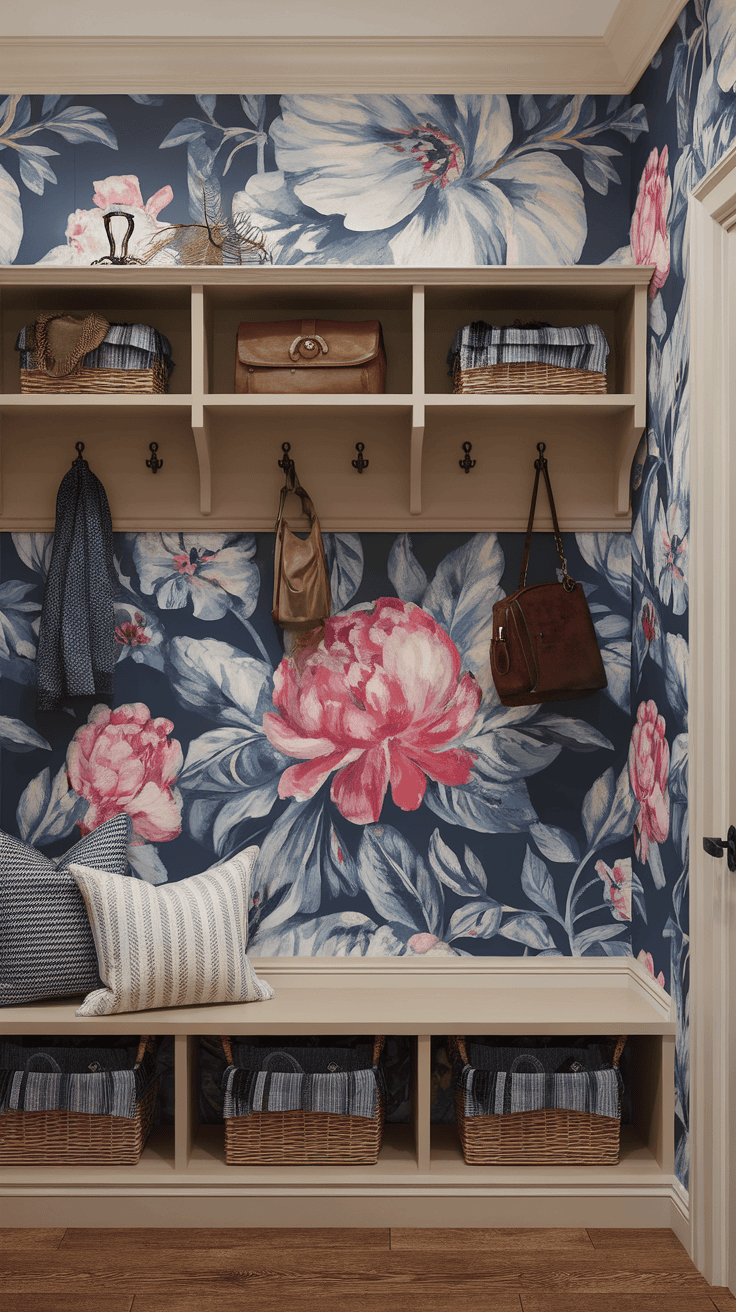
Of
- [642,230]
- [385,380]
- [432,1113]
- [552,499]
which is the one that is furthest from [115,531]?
[432,1113]

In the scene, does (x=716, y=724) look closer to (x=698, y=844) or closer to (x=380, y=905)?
(x=698, y=844)

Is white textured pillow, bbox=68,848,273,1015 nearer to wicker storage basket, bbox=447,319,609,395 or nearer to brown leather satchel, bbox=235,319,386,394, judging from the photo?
brown leather satchel, bbox=235,319,386,394

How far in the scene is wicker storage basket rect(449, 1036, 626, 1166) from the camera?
7.12ft

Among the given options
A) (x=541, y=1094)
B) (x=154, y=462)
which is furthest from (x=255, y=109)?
(x=541, y=1094)

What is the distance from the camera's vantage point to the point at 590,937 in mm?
2477

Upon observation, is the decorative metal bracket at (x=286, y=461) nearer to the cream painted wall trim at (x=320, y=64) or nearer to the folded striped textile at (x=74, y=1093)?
the cream painted wall trim at (x=320, y=64)

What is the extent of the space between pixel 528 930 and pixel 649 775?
520 millimetres

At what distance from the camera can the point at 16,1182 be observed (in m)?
2.13

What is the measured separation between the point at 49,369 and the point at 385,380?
2.67ft

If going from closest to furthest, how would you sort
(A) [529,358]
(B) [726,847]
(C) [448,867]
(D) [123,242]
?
1. (B) [726,847]
2. (A) [529,358]
3. (D) [123,242]
4. (C) [448,867]

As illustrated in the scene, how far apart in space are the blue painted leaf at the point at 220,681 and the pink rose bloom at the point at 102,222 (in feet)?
3.35

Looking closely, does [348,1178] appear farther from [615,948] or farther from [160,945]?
[615,948]

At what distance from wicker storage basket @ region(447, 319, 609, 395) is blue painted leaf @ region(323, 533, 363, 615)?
48 centimetres

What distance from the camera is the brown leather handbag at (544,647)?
2299mm
